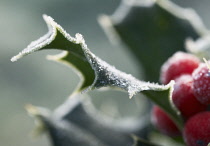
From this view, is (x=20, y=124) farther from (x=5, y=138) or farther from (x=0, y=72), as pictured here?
(x=0, y=72)

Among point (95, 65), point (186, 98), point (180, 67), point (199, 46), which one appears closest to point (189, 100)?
point (186, 98)

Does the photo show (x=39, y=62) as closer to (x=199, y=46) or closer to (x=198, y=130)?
(x=199, y=46)

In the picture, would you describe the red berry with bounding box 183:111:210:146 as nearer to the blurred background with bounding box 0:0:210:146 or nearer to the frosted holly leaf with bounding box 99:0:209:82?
the frosted holly leaf with bounding box 99:0:209:82

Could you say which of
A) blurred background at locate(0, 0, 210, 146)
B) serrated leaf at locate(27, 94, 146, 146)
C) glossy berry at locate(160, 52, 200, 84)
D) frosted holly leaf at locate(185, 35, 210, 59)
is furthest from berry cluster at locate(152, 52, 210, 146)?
blurred background at locate(0, 0, 210, 146)

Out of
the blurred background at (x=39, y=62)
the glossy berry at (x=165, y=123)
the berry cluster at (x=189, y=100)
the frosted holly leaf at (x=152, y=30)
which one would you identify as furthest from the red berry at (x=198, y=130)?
the blurred background at (x=39, y=62)

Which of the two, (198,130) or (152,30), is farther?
(152,30)

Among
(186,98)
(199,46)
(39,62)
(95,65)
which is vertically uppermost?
(39,62)
